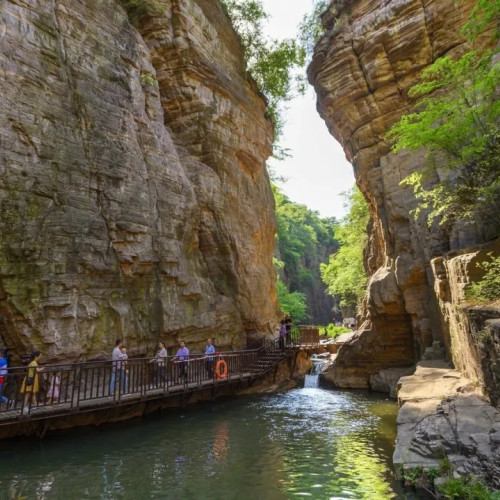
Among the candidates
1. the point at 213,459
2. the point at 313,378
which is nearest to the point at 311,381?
the point at 313,378

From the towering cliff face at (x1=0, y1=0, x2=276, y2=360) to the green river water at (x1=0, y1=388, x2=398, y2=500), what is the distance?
9.69 feet

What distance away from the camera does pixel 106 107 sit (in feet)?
45.7

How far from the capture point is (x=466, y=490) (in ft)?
16.5

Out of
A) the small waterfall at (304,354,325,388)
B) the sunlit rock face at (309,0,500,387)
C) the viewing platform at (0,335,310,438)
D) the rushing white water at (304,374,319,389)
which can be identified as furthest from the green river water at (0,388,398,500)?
the small waterfall at (304,354,325,388)

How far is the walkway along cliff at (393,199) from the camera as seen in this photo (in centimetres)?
1385

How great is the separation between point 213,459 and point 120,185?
9.09m

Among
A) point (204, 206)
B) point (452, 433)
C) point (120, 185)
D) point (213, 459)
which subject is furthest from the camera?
point (204, 206)

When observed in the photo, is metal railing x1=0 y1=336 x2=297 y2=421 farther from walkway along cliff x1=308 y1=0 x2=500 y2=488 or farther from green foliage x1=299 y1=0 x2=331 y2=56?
green foliage x1=299 y1=0 x2=331 y2=56

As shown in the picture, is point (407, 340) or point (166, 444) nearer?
point (166, 444)

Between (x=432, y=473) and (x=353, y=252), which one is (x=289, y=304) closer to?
(x=353, y=252)

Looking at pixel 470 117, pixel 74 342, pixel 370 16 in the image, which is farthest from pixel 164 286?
pixel 370 16

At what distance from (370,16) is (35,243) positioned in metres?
20.2

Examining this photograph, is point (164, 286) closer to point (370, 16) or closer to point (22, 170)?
point (22, 170)

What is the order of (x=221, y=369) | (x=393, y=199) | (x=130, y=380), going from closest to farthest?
1. (x=130, y=380)
2. (x=221, y=369)
3. (x=393, y=199)
